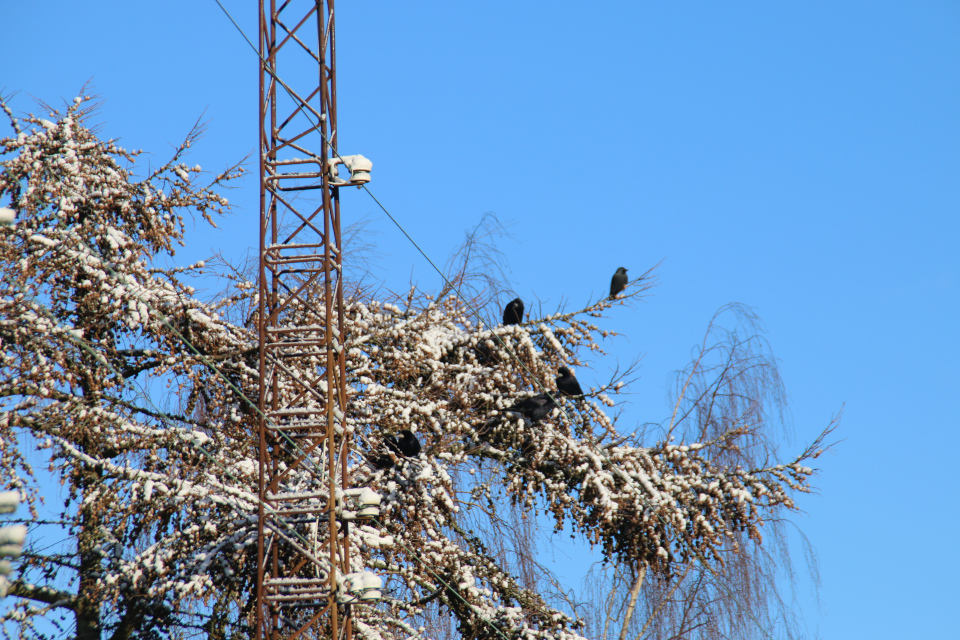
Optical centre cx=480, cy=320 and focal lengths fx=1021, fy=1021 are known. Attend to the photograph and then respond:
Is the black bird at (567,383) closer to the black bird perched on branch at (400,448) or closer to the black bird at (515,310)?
the black bird at (515,310)

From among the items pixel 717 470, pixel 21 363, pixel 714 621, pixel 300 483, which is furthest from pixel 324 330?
pixel 714 621

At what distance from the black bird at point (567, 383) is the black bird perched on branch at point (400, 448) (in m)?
2.18

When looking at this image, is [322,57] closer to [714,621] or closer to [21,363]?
[21,363]

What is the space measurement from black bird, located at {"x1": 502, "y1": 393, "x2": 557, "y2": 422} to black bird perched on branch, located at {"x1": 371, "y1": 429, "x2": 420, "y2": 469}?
1.65 meters

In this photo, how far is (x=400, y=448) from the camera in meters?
12.4

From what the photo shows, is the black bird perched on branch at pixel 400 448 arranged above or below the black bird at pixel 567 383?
below

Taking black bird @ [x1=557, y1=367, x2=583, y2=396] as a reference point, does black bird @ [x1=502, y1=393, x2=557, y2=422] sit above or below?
below

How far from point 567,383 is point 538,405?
51 centimetres

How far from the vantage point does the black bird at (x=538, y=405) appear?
43.4ft

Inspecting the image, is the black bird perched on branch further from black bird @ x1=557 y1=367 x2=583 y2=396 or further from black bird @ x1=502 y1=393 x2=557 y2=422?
black bird @ x1=557 y1=367 x2=583 y2=396

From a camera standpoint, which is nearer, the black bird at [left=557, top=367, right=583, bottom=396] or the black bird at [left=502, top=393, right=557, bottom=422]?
the black bird at [left=502, top=393, right=557, bottom=422]

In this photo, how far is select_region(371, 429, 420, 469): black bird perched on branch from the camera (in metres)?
12.3

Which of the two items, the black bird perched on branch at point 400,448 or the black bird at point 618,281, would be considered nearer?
the black bird perched on branch at point 400,448

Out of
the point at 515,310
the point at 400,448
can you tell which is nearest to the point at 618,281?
the point at 515,310
